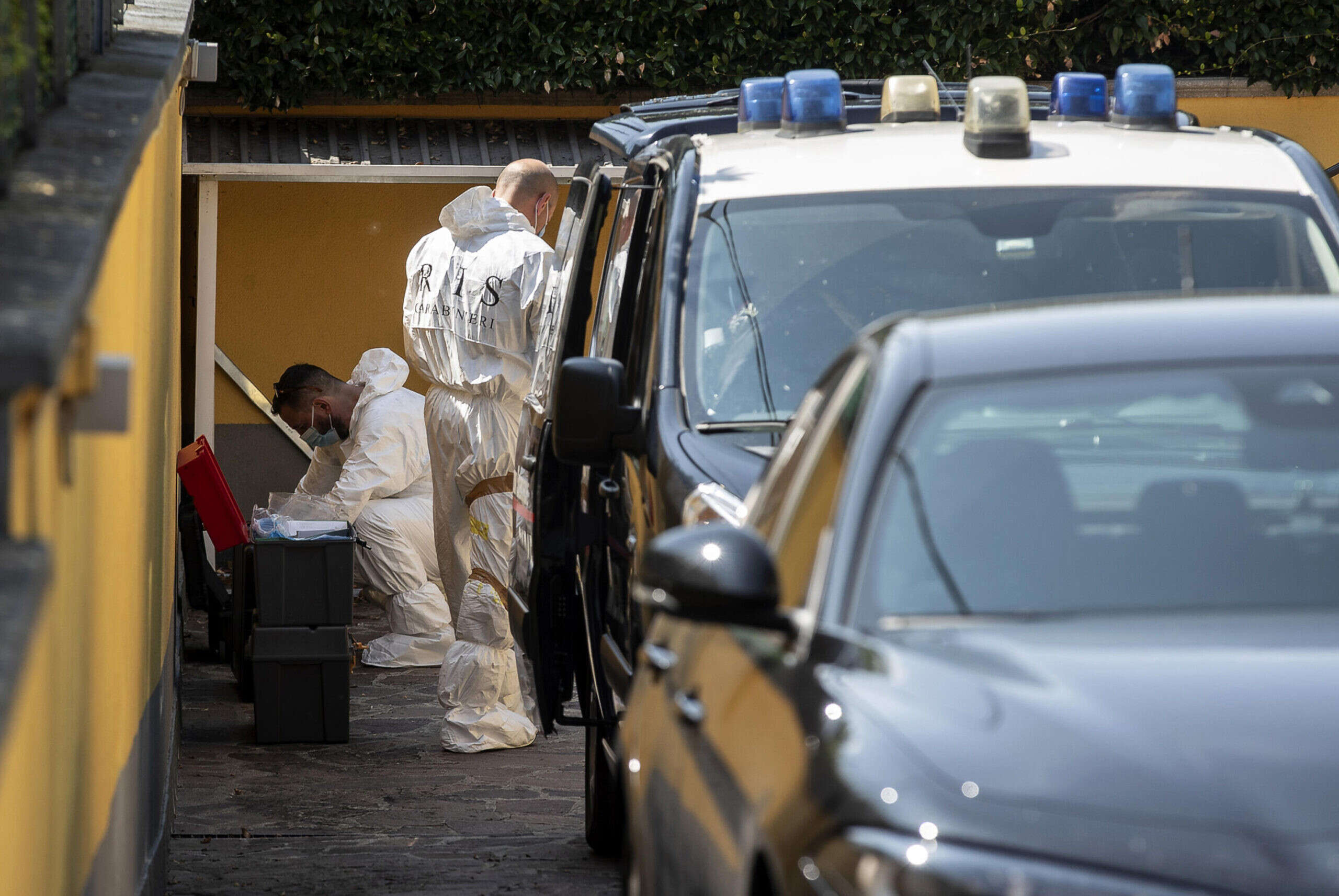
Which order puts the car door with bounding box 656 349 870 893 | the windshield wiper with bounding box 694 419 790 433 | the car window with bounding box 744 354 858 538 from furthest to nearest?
the windshield wiper with bounding box 694 419 790 433 < the car window with bounding box 744 354 858 538 < the car door with bounding box 656 349 870 893

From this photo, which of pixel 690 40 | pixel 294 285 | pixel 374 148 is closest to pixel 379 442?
pixel 374 148

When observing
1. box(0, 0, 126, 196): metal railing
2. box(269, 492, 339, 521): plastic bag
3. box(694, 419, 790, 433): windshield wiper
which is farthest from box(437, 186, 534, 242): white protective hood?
box(0, 0, 126, 196): metal railing

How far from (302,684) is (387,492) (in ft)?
8.43

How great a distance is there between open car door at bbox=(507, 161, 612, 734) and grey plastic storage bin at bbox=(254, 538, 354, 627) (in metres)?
1.89

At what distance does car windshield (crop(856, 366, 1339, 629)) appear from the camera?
111 inches

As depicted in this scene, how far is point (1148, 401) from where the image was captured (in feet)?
10.2

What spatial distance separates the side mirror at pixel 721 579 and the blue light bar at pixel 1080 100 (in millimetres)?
3631

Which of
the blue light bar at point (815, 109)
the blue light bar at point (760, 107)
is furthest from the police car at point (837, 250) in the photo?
the blue light bar at point (760, 107)

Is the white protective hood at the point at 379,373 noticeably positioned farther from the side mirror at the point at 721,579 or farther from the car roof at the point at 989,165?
the side mirror at the point at 721,579

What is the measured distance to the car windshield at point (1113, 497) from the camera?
2828 millimetres

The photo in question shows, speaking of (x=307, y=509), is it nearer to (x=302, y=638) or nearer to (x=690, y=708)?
(x=302, y=638)

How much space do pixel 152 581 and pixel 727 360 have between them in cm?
213

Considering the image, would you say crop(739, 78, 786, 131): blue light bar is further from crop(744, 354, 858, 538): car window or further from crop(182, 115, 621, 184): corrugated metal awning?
crop(182, 115, 621, 184): corrugated metal awning

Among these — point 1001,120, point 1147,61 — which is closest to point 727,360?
point 1001,120
